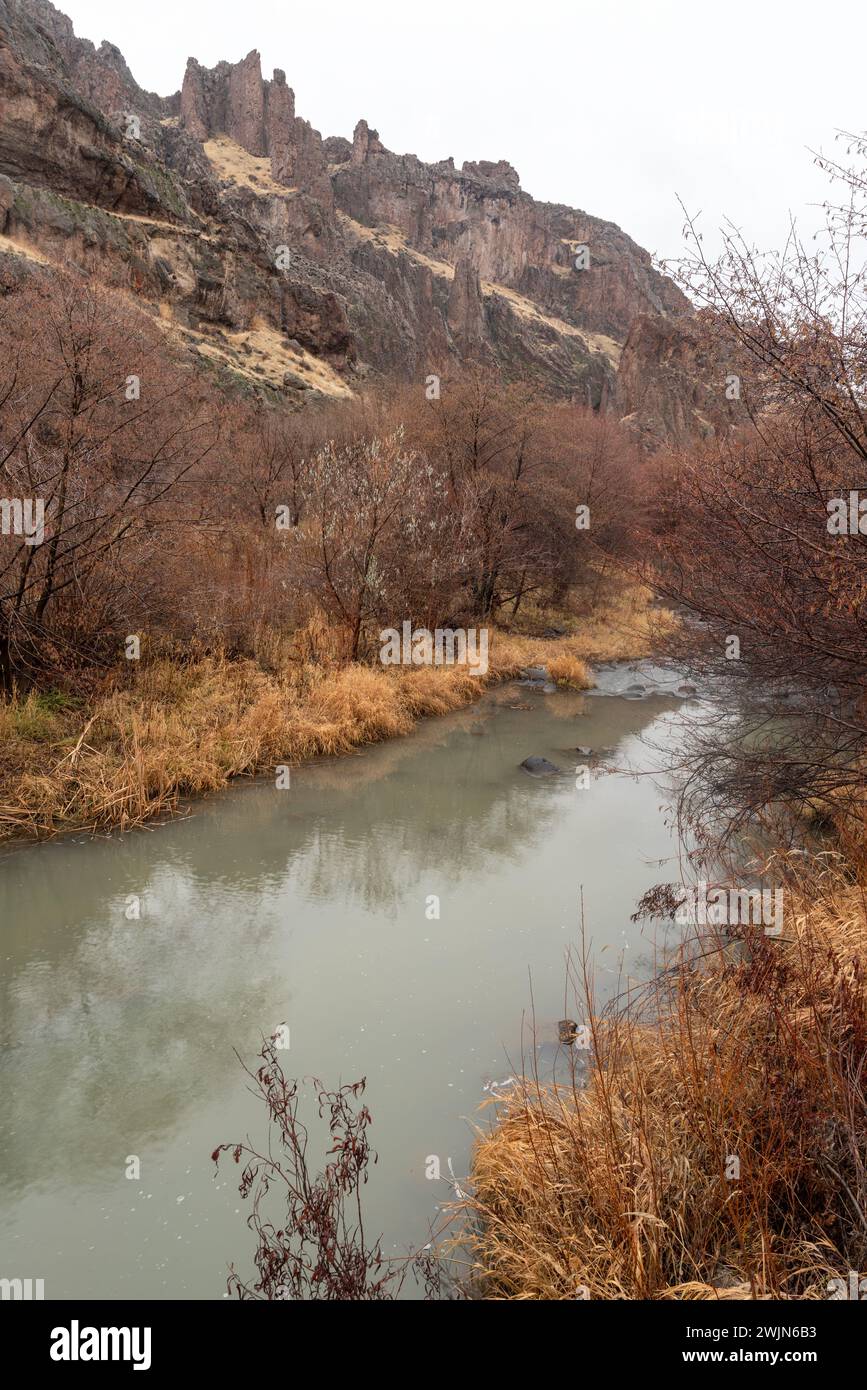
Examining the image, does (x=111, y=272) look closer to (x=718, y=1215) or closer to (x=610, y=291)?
(x=718, y=1215)

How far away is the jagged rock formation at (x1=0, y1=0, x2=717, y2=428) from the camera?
103 ft

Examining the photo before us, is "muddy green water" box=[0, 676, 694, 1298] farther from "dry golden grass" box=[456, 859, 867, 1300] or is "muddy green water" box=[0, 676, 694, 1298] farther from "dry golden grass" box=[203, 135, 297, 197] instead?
"dry golden grass" box=[203, 135, 297, 197]

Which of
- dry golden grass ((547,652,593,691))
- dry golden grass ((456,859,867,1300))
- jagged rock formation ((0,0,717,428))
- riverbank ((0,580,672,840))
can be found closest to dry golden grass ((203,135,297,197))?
jagged rock formation ((0,0,717,428))

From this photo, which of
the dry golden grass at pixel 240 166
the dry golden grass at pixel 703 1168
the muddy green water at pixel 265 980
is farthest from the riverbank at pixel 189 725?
the dry golden grass at pixel 240 166

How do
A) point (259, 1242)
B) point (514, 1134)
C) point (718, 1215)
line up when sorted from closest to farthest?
point (718, 1215) < point (259, 1242) < point (514, 1134)

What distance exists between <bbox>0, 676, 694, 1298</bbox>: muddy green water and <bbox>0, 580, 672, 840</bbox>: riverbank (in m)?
0.41

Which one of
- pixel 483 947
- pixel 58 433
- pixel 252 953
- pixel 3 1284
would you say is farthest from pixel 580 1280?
pixel 58 433

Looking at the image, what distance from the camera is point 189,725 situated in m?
9.19

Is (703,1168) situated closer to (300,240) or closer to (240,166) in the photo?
(300,240)

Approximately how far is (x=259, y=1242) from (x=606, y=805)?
22.3ft

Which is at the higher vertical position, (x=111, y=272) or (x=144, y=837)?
(x=111, y=272)

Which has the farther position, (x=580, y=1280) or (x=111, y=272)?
(x=111, y=272)

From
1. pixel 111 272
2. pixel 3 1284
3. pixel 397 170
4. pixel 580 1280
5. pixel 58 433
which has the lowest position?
pixel 3 1284

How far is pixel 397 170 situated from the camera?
98.1 metres
